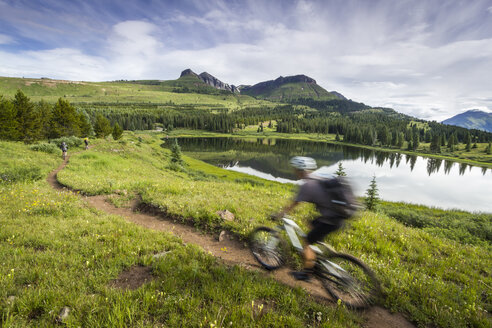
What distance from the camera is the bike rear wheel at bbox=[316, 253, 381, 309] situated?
4453mm

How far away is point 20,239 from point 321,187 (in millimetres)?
8070

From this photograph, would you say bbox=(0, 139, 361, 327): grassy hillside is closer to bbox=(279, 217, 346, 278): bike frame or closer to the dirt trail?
the dirt trail

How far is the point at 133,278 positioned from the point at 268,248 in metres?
3.41

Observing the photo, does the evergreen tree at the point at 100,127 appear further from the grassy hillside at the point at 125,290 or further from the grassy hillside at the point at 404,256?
the grassy hillside at the point at 125,290

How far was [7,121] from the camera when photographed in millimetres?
34188

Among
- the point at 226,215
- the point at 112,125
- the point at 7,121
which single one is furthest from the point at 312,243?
the point at 112,125

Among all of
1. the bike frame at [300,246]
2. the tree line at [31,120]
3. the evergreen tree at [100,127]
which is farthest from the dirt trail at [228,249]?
the evergreen tree at [100,127]

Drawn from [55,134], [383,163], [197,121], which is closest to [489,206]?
[383,163]

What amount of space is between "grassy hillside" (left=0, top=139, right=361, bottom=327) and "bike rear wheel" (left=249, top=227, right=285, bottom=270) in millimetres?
843

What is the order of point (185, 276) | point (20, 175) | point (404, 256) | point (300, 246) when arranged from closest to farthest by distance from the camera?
point (185, 276) < point (300, 246) < point (404, 256) < point (20, 175)

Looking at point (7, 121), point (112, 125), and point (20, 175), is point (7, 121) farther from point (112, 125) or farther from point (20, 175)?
point (112, 125)

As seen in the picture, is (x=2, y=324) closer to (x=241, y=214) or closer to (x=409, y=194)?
(x=241, y=214)

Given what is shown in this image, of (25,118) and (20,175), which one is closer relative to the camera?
(20,175)

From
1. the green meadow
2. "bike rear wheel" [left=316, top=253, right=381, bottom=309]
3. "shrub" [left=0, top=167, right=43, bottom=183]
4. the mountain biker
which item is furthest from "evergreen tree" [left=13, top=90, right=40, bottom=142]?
"bike rear wheel" [left=316, top=253, right=381, bottom=309]
